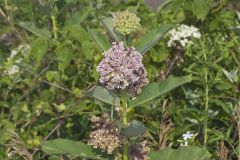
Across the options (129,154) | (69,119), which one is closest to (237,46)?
(69,119)

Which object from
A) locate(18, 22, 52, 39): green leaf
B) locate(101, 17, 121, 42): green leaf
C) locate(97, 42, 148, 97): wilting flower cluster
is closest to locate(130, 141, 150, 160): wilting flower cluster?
locate(97, 42, 148, 97): wilting flower cluster

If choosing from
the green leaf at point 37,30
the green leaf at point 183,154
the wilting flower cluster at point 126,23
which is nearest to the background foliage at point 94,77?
the green leaf at point 37,30

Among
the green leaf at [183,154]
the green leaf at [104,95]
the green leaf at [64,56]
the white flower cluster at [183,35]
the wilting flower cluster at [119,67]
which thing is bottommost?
the green leaf at [183,154]

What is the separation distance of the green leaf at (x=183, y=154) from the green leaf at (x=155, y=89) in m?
0.21

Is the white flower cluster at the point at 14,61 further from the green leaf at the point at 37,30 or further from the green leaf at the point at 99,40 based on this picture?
the green leaf at the point at 99,40

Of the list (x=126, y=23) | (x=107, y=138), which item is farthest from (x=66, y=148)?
(x=126, y=23)

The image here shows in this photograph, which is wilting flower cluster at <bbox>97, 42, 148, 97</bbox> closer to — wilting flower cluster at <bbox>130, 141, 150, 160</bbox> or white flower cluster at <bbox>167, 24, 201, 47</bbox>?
wilting flower cluster at <bbox>130, 141, 150, 160</bbox>

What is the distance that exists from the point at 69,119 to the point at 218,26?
0.96m

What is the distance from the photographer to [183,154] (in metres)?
2.41

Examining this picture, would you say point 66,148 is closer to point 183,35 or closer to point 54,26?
point 183,35

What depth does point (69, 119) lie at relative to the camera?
11.8ft

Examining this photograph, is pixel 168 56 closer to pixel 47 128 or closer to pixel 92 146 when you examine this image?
pixel 47 128

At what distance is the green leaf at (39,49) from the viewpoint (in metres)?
3.59

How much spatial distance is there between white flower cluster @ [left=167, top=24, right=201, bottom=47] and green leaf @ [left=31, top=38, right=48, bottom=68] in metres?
0.65
